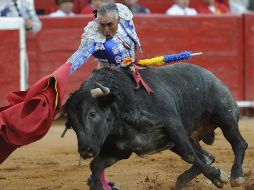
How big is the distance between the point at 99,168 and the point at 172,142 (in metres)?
0.57

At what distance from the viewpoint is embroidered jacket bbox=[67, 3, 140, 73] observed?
6.41 meters

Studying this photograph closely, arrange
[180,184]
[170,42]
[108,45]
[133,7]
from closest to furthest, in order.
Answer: [108,45] < [180,184] < [170,42] < [133,7]

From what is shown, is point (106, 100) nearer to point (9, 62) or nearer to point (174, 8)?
point (9, 62)

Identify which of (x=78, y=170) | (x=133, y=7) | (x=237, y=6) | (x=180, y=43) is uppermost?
(x=133, y=7)

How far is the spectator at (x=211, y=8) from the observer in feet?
40.6

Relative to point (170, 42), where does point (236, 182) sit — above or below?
above

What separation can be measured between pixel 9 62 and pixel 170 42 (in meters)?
2.17

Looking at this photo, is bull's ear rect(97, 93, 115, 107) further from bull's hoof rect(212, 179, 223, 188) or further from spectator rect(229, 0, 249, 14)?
spectator rect(229, 0, 249, 14)

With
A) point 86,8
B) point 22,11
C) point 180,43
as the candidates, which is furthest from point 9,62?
point 180,43

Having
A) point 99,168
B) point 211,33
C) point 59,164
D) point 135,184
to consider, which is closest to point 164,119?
point 99,168

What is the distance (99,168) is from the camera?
6.53 metres

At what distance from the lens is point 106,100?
6164 mm

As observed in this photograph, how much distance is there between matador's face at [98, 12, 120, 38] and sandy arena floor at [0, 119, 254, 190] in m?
1.53

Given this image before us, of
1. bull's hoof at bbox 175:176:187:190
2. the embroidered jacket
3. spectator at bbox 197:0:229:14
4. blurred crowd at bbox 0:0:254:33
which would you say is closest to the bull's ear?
the embroidered jacket
